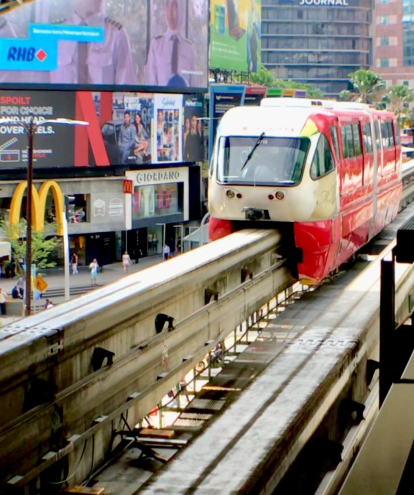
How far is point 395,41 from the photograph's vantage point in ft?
561

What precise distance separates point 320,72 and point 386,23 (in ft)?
42.4

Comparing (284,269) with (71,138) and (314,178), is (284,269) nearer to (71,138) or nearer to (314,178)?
(314,178)

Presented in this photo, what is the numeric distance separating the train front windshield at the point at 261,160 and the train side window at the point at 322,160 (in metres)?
0.24

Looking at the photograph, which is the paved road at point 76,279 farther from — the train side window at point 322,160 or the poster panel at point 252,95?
the train side window at point 322,160

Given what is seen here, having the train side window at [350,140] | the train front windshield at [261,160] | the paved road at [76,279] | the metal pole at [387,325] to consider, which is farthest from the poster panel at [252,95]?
the metal pole at [387,325]

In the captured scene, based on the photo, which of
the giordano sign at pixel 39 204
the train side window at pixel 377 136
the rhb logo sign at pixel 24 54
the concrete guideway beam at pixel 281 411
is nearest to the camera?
→ the concrete guideway beam at pixel 281 411

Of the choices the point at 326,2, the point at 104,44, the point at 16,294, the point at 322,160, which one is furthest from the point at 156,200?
the point at 326,2

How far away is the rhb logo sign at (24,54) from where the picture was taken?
177ft

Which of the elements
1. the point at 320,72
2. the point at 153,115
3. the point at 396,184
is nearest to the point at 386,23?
the point at 320,72

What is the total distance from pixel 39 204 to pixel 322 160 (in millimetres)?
37565

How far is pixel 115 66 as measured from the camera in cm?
5859

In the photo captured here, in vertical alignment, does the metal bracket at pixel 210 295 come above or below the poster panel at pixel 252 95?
below

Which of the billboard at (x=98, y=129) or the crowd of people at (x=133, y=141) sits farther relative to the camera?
the crowd of people at (x=133, y=141)

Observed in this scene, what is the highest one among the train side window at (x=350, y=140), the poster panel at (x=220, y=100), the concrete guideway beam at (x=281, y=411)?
the poster panel at (x=220, y=100)
